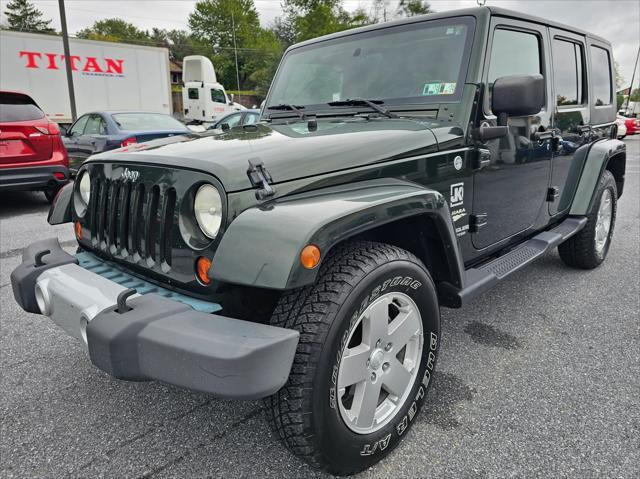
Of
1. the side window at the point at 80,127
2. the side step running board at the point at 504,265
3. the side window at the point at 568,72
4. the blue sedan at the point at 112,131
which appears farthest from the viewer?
the side window at the point at 80,127

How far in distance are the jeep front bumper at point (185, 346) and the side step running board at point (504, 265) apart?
1.05 meters

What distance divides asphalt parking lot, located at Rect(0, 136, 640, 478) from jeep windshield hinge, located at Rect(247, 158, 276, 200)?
1.07 meters

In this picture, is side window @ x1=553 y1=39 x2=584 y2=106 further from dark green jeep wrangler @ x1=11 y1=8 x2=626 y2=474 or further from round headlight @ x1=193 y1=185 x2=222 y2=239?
round headlight @ x1=193 y1=185 x2=222 y2=239

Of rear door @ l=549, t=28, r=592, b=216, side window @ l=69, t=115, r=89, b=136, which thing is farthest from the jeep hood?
side window @ l=69, t=115, r=89, b=136

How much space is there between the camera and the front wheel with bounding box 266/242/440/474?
5.03 feet

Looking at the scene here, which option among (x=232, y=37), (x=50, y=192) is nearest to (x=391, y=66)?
(x=50, y=192)

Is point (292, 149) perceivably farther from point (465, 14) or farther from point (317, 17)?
point (317, 17)

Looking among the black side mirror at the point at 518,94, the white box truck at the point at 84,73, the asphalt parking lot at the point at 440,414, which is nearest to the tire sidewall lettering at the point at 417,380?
the asphalt parking lot at the point at 440,414

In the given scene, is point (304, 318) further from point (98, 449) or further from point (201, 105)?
point (201, 105)

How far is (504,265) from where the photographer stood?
271cm

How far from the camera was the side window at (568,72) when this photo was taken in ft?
10.8

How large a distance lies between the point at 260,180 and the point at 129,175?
0.69 m

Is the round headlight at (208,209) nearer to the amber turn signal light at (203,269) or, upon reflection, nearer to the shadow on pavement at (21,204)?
the amber turn signal light at (203,269)

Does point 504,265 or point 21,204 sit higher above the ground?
point 504,265
